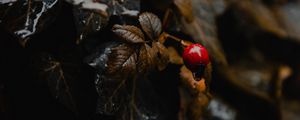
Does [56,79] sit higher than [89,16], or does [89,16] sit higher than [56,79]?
[89,16]

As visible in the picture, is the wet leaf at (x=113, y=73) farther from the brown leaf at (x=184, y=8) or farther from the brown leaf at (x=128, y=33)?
the brown leaf at (x=184, y=8)

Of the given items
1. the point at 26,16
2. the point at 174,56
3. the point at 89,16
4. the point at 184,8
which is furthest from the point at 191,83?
the point at 26,16

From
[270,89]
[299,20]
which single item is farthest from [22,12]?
[299,20]

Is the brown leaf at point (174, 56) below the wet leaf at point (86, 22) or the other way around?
below

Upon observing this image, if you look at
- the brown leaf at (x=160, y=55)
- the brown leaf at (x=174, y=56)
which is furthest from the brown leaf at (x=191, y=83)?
the brown leaf at (x=160, y=55)

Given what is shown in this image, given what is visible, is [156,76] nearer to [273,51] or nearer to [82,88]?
[82,88]

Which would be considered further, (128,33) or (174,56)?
(174,56)

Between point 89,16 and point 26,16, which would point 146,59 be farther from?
point 26,16
